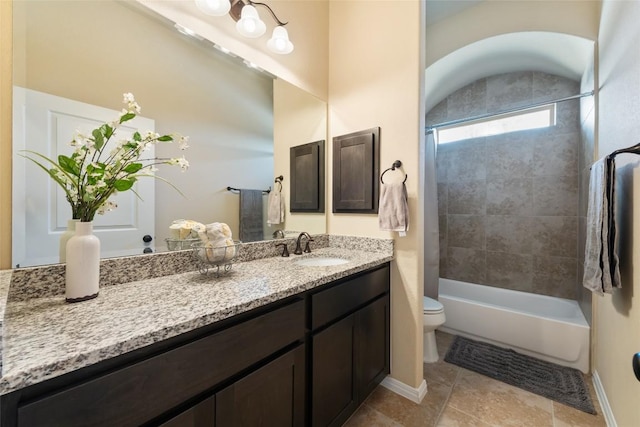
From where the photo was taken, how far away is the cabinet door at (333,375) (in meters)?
1.11

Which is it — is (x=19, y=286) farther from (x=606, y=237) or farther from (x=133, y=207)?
(x=606, y=237)

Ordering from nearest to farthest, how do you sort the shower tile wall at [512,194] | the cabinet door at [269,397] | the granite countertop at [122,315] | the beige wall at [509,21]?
1. the granite countertop at [122,315]
2. the cabinet door at [269,397]
3. the beige wall at [509,21]
4. the shower tile wall at [512,194]

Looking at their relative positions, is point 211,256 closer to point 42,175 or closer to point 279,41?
point 42,175

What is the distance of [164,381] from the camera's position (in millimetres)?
650

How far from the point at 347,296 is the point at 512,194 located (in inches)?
94.1

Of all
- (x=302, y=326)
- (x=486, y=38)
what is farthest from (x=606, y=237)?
(x=486, y=38)

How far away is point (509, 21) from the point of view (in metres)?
2.00

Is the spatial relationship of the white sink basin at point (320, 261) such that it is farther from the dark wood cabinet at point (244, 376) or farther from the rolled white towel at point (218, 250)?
the rolled white towel at point (218, 250)

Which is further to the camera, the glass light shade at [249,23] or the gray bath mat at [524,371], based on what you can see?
the gray bath mat at [524,371]

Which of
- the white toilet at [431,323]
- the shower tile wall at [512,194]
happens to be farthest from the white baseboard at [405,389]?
the shower tile wall at [512,194]

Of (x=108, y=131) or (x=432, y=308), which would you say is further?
(x=432, y=308)

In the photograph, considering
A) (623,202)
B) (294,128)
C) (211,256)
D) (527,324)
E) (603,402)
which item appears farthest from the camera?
(527,324)

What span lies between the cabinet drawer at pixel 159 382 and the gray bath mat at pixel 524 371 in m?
1.78

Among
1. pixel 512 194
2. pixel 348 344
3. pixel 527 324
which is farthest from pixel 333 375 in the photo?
pixel 512 194
